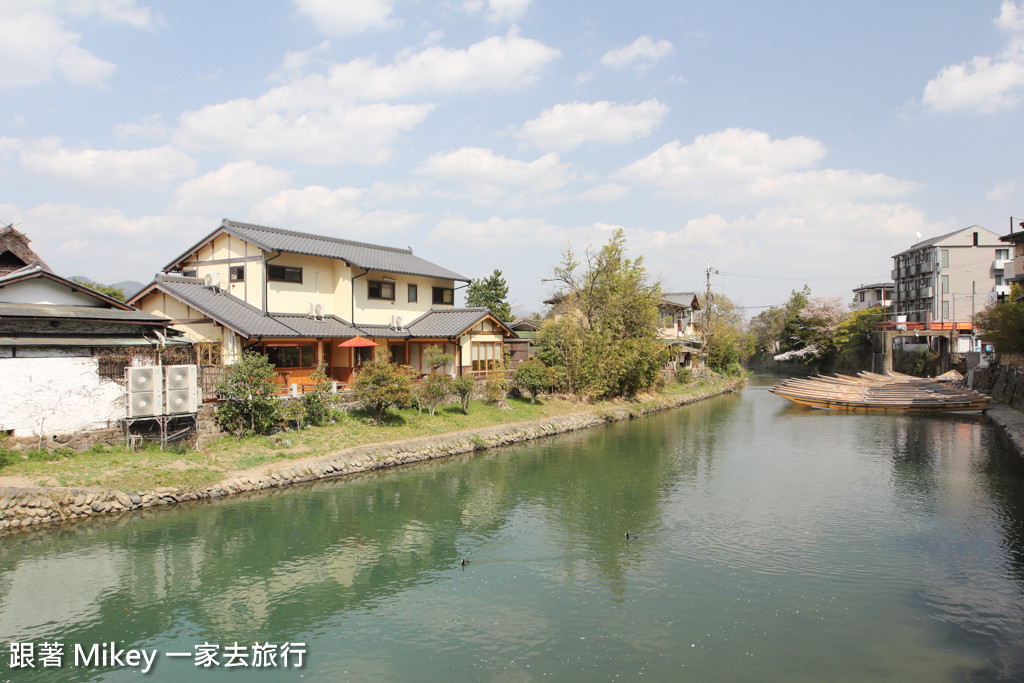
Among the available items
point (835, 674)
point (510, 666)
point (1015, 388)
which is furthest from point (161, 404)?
point (1015, 388)

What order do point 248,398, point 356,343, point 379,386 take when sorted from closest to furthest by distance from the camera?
1. point 248,398
2. point 379,386
3. point 356,343

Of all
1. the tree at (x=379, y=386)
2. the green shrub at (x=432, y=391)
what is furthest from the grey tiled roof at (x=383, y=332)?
the tree at (x=379, y=386)

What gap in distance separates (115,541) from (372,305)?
1608 centimetres

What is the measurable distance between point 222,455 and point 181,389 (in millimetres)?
2231

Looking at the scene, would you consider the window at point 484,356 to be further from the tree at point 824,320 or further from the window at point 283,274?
the tree at point 824,320

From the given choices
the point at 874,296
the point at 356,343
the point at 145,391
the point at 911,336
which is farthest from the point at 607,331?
the point at 874,296

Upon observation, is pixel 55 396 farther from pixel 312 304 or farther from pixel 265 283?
pixel 312 304

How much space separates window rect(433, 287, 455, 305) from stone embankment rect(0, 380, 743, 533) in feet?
30.6

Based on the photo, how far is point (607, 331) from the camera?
32.6m

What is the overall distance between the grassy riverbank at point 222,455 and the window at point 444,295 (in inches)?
298

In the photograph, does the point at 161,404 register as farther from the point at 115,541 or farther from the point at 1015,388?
the point at 1015,388

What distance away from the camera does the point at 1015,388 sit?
30.2 meters

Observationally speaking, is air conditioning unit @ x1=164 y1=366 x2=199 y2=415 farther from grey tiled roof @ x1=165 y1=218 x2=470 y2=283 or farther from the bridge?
the bridge

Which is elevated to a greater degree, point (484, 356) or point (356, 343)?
point (356, 343)
